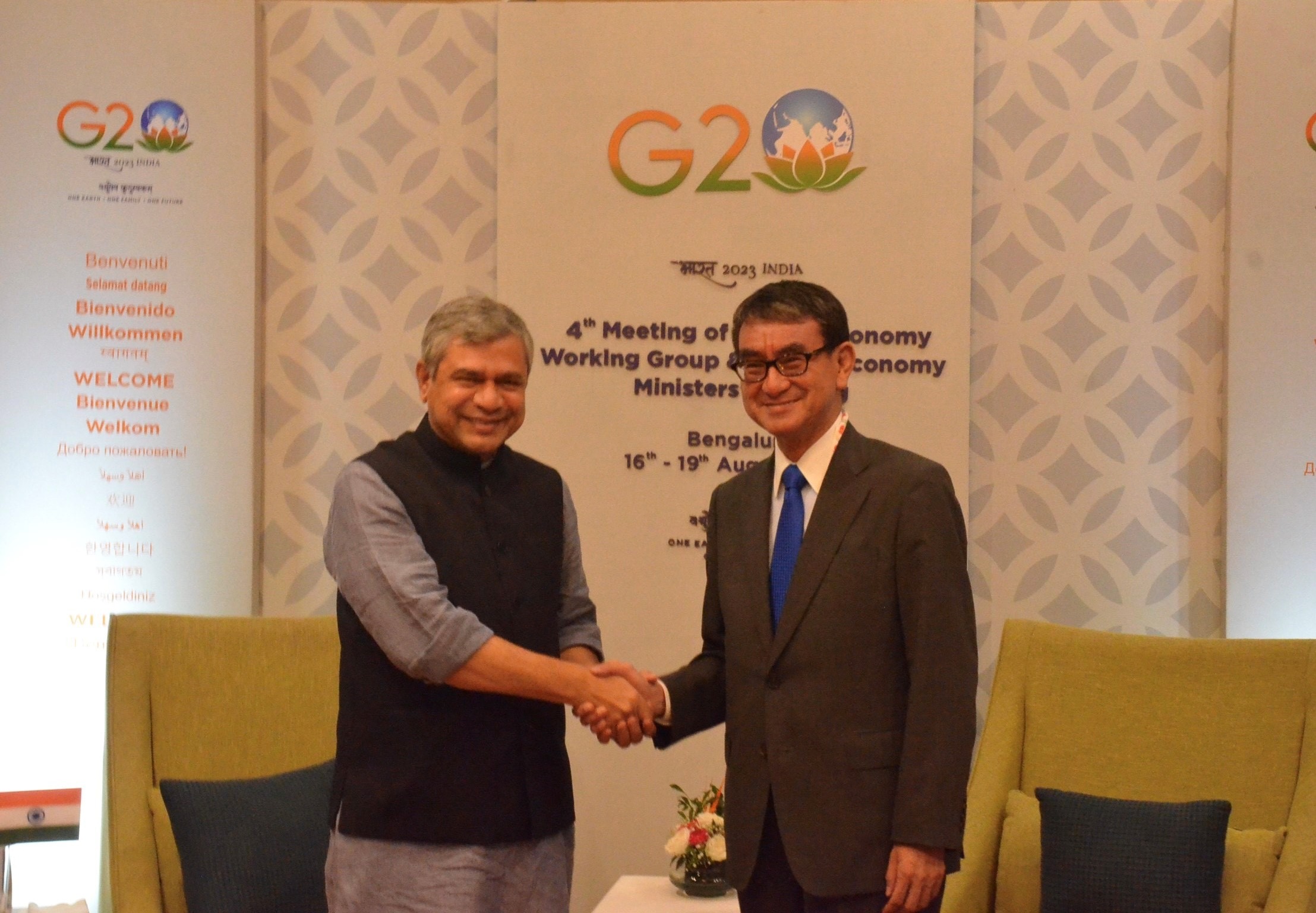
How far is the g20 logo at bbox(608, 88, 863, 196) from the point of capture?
428 centimetres

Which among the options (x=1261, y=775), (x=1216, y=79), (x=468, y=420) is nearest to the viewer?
(x=468, y=420)

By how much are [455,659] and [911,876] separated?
0.83 meters

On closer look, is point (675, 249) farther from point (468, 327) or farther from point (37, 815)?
point (37, 815)

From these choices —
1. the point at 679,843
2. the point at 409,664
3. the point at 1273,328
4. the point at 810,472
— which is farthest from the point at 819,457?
the point at 1273,328

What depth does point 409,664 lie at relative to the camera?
223 cm

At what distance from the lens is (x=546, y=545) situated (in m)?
2.47

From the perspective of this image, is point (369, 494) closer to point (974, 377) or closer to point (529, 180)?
point (529, 180)

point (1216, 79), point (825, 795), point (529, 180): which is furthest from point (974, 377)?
point (825, 795)

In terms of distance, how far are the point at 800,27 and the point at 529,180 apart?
1005 mm

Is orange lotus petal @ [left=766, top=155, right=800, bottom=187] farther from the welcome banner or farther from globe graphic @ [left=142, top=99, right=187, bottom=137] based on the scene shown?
globe graphic @ [left=142, top=99, right=187, bottom=137]

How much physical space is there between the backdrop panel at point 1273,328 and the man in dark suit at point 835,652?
7.34 feet

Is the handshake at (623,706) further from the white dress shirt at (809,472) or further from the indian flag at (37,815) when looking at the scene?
the indian flag at (37,815)

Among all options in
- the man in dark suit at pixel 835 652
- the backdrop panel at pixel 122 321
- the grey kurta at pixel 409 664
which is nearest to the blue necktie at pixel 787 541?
the man in dark suit at pixel 835 652

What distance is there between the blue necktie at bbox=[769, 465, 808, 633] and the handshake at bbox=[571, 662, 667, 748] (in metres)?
0.40
